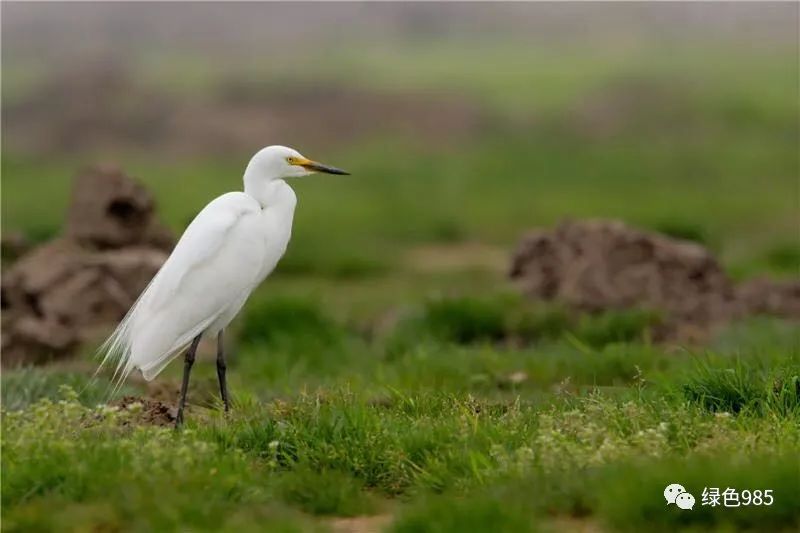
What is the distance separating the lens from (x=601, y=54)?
70.2 metres

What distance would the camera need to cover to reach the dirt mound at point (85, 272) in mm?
11969

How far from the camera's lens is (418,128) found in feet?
138

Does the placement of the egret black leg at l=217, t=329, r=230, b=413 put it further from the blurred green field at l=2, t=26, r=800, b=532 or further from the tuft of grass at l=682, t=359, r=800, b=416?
the tuft of grass at l=682, t=359, r=800, b=416

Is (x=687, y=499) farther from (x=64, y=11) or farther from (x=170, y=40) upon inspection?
(x=64, y=11)

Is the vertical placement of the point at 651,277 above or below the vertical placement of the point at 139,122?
above

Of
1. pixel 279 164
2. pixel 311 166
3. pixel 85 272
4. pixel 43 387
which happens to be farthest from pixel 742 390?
pixel 85 272

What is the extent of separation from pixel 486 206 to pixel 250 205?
65.8 feet

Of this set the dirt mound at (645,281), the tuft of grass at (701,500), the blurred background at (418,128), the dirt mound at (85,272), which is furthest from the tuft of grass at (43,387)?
the blurred background at (418,128)

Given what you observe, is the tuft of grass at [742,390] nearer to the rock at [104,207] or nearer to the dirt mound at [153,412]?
the dirt mound at [153,412]

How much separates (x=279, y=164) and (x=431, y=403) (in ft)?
5.11

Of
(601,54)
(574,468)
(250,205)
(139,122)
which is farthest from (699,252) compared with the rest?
(601,54)

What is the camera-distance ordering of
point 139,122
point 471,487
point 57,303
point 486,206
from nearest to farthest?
point 471,487, point 57,303, point 486,206, point 139,122

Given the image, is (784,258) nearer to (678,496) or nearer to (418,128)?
(678,496)

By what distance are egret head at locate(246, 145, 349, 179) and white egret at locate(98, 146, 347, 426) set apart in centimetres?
3
